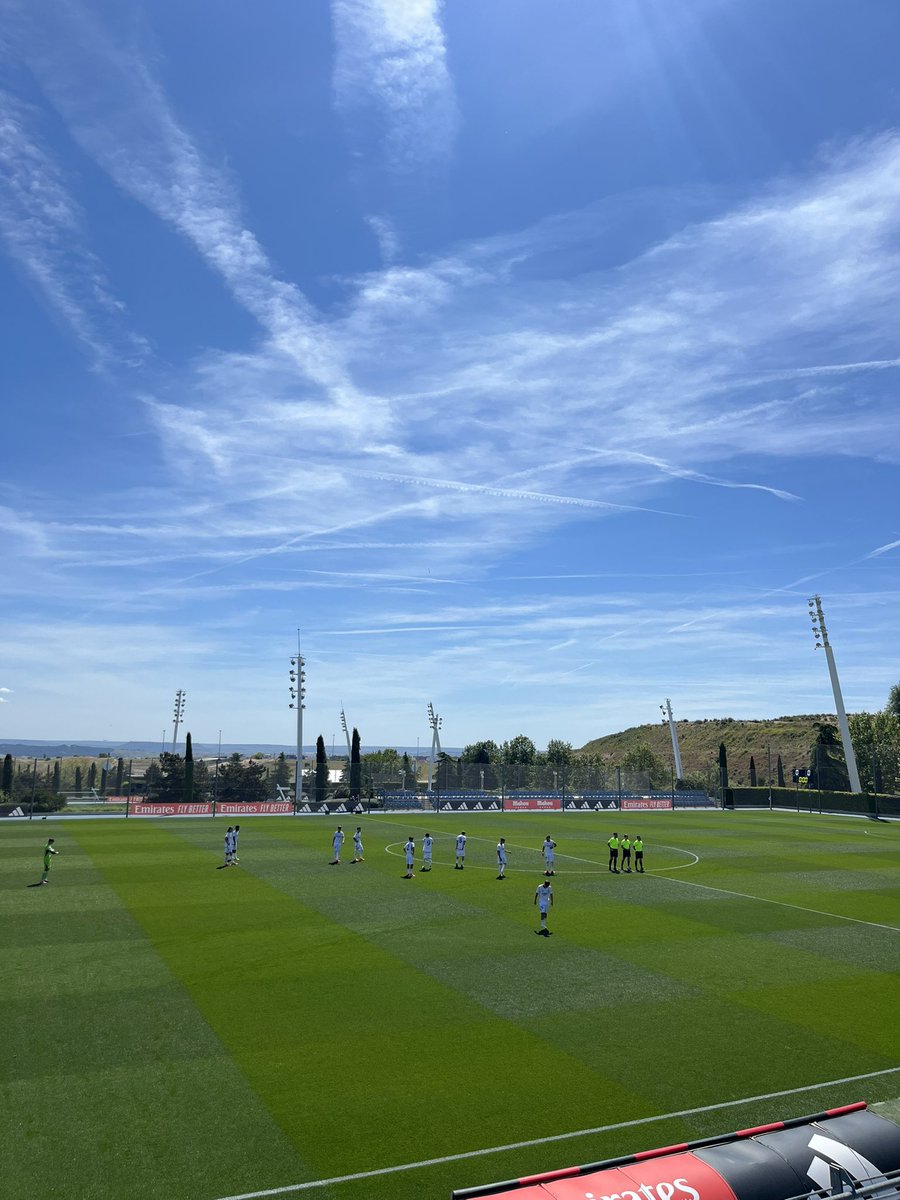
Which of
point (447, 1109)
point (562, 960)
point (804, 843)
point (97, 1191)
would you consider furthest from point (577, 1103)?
point (804, 843)

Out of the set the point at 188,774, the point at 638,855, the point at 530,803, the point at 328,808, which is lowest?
the point at 638,855

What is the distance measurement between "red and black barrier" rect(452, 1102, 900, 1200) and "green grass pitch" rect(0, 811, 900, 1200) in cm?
241

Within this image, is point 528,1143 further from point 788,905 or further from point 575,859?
point 575,859

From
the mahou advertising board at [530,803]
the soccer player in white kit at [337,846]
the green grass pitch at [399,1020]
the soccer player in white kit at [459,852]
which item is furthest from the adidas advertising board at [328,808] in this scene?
the green grass pitch at [399,1020]

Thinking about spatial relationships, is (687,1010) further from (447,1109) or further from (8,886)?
(8,886)

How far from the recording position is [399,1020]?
18453mm

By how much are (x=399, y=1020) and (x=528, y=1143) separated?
5905mm

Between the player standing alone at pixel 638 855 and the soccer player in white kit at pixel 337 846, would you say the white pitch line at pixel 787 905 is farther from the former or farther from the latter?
the soccer player in white kit at pixel 337 846

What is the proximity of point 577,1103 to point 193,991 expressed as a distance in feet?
33.3

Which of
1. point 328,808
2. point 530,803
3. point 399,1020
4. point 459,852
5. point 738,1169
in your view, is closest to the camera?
point 738,1169

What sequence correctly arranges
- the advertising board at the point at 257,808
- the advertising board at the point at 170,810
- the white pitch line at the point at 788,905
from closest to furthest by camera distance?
the white pitch line at the point at 788,905
the advertising board at the point at 170,810
the advertising board at the point at 257,808

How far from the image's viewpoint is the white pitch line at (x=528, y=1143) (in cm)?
1191

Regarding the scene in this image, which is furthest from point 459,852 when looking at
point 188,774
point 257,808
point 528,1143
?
point 188,774

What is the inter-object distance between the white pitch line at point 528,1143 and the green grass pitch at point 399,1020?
0.42 ft
